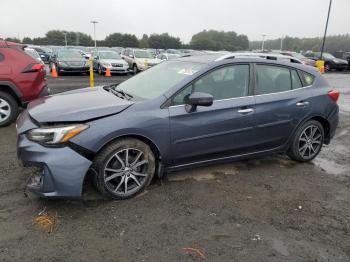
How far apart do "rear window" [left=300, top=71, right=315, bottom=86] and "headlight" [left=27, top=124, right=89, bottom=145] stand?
332 centimetres

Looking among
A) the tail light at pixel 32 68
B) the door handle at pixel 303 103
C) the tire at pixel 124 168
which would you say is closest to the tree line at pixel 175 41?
the tail light at pixel 32 68

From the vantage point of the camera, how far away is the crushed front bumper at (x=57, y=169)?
331 centimetres

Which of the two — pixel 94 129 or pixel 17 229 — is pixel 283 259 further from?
pixel 17 229

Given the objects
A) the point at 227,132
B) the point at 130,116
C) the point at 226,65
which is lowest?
the point at 227,132

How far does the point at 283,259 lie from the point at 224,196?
1.20 m

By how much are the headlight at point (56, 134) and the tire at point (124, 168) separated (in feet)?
1.19

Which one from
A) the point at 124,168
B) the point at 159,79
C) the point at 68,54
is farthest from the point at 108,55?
the point at 124,168

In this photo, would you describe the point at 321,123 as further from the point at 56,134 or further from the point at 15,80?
the point at 15,80

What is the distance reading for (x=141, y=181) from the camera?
3.92 m

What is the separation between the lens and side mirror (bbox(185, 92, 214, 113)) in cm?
383

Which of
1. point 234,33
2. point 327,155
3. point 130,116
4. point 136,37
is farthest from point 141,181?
point 234,33

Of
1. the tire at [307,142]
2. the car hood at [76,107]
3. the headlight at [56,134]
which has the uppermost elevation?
the car hood at [76,107]

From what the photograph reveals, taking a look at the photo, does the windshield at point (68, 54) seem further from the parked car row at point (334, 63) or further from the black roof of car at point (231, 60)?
the parked car row at point (334, 63)

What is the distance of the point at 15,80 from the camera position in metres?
6.57
